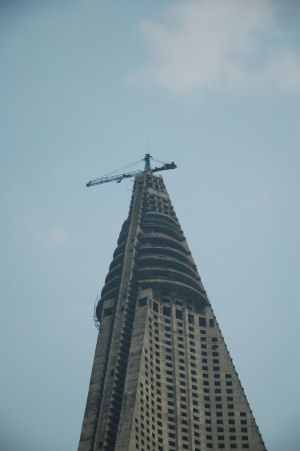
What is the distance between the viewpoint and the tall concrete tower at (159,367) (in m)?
152

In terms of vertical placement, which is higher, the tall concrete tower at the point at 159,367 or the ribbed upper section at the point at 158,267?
the ribbed upper section at the point at 158,267

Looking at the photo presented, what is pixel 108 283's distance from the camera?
612ft

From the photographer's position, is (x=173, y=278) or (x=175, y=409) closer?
(x=175, y=409)

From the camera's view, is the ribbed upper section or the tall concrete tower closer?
the tall concrete tower

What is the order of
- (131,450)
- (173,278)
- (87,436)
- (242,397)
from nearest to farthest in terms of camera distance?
(131,450)
(87,436)
(242,397)
(173,278)

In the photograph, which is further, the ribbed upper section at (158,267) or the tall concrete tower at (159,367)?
the ribbed upper section at (158,267)

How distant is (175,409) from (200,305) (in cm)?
3035

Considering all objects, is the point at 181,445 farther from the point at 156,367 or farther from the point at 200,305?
the point at 200,305

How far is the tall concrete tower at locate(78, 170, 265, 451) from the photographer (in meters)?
152

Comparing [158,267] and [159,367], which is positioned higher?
[158,267]

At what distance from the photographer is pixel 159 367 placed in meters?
166

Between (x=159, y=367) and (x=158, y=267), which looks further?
(x=158, y=267)

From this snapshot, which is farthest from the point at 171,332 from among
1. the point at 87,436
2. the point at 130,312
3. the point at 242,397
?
the point at 87,436

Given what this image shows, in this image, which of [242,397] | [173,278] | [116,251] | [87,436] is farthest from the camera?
[116,251]
